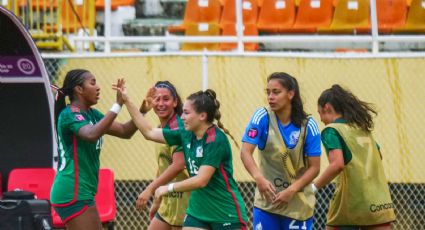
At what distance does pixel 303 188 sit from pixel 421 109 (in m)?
5.40

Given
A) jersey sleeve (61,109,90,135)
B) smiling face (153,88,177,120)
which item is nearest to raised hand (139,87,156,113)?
smiling face (153,88,177,120)

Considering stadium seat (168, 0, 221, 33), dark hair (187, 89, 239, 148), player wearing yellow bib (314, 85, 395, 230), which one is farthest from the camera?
stadium seat (168, 0, 221, 33)

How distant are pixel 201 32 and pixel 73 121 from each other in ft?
22.2

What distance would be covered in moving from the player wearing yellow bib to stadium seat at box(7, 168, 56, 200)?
3.67 m

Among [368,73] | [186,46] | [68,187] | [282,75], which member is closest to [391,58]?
[368,73]

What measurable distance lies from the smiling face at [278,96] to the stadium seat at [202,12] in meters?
7.30

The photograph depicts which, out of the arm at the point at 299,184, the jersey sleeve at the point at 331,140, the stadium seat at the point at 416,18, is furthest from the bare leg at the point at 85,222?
the stadium seat at the point at 416,18

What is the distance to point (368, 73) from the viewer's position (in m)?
14.2

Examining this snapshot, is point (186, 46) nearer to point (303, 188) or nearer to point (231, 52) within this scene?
point (231, 52)

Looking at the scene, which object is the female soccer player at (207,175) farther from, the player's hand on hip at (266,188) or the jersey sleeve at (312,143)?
the jersey sleeve at (312,143)

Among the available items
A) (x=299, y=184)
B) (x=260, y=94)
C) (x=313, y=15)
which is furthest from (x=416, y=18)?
(x=299, y=184)

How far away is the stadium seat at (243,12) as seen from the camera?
16141 millimetres

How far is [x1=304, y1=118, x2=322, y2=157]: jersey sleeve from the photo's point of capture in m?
9.16

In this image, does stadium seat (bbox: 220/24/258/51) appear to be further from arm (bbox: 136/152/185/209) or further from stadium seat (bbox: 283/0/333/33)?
arm (bbox: 136/152/185/209)
